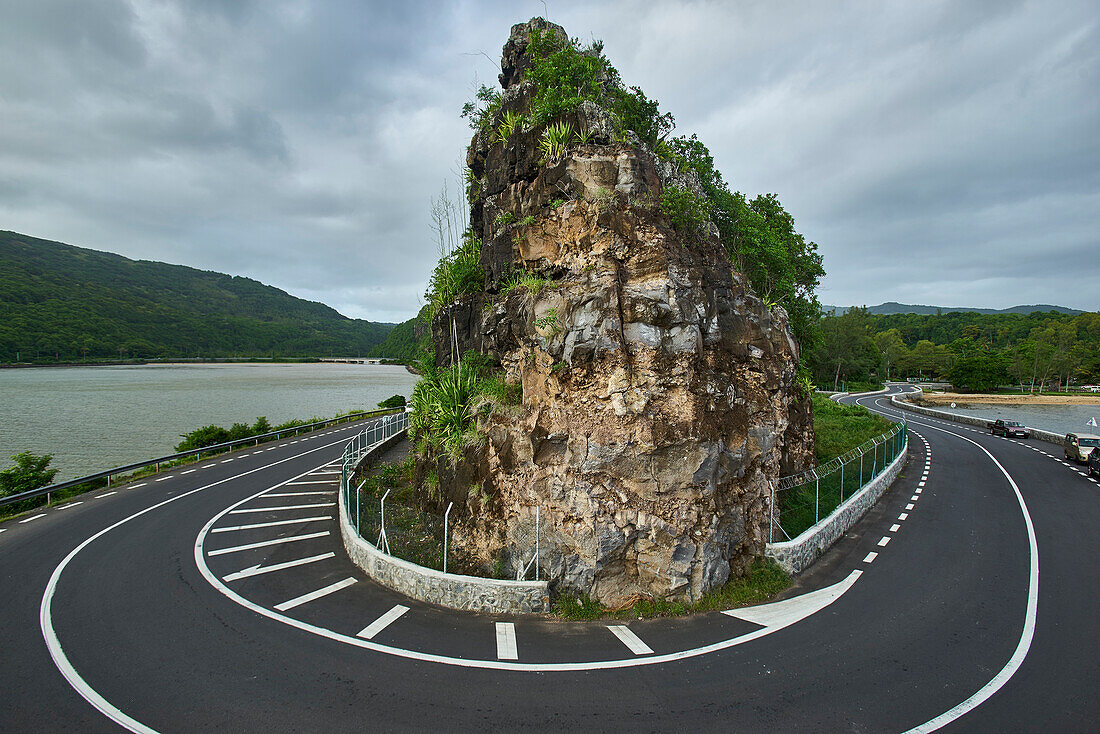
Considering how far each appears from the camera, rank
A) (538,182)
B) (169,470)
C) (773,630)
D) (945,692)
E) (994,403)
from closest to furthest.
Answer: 1. (945,692)
2. (773,630)
3. (538,182)
4. (169,470)
5. (994,403)

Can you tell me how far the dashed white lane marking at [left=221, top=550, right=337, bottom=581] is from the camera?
9914 mm

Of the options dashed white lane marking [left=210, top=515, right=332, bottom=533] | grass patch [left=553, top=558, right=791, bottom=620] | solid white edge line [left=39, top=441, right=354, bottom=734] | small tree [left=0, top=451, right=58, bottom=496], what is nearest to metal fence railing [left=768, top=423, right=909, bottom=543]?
grass patch [left=553, top=558, right=791, bottom=620]

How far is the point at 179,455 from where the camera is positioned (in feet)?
69.0

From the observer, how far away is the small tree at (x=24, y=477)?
15531 millimetres

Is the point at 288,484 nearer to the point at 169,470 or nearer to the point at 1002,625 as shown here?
the point at 169,470

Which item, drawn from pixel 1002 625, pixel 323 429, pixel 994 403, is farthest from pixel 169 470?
pixel 994 403

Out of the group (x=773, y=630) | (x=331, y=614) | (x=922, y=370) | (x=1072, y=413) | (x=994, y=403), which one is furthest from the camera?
(x=922, y=370)

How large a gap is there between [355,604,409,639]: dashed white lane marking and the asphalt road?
5 cm

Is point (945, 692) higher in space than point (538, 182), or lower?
lower

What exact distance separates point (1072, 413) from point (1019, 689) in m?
75.7

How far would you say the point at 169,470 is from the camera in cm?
2016

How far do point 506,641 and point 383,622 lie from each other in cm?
235

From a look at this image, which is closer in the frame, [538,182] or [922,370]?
[538,182]

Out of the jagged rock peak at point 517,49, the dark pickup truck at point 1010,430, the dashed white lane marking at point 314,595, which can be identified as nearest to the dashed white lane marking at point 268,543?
the dashed white lane marking at point 314,595
